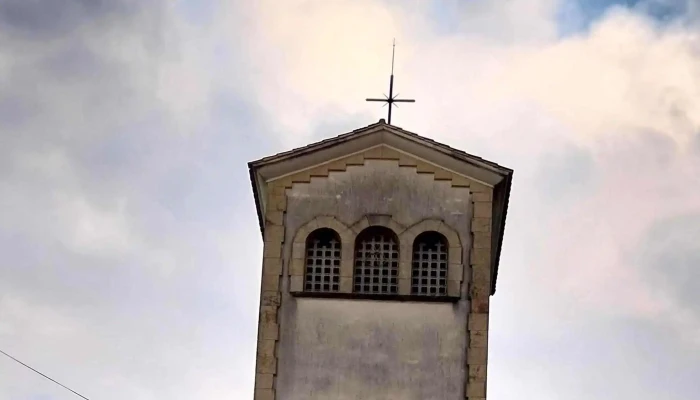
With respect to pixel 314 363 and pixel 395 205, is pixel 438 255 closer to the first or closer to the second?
pixel 395 205

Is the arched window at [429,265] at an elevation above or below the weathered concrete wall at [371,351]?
above

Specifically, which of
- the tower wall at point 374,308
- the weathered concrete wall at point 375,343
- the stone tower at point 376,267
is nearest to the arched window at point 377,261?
the stone tower at point 376,267

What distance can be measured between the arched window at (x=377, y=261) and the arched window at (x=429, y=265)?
15.2 inches

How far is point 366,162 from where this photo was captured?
31281 millimetres

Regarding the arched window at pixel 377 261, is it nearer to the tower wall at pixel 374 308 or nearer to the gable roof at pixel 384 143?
the tower wall at pixel 374 308

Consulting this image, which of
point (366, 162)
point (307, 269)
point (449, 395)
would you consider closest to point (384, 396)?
point (449, 395)

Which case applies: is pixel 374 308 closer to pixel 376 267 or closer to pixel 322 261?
pixel 376 267

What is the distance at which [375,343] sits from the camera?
97.3 feet

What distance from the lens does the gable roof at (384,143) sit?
3080 centimetres

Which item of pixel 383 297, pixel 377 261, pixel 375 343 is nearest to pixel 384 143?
pixel 377 261

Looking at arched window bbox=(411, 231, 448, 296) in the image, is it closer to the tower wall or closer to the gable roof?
the tower wall

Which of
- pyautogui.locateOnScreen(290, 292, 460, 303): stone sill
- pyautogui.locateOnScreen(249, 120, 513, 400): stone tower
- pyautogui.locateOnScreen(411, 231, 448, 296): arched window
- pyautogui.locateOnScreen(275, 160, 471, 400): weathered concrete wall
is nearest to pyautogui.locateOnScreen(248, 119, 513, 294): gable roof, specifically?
pyautogui.locateOnScreen(249, 120, 513, 400): stone tower

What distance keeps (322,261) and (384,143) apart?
2.80 m

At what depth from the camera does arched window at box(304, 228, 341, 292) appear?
30.3 meters
